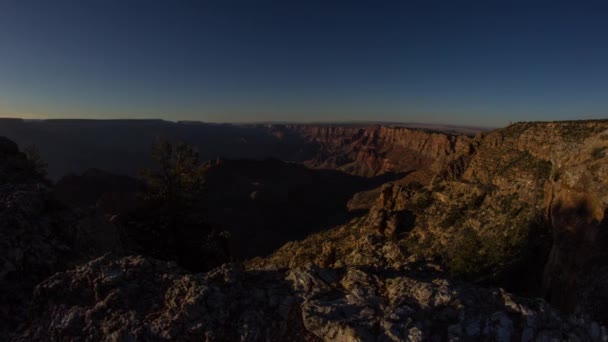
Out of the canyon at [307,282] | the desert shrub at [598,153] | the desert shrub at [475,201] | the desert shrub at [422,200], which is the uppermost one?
the desert shrub at [598,153]

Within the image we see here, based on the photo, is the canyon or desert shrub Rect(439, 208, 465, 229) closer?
the canyon

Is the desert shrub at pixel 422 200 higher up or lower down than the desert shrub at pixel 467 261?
lower down

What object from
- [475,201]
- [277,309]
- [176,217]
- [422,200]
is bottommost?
[422,200]

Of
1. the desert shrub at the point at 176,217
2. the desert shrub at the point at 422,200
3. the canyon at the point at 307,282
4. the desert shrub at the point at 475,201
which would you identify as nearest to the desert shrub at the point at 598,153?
the canyon at the point at 307,282

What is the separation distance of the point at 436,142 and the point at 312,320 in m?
201

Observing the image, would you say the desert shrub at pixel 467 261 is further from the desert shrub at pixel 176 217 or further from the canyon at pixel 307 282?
the desert shrub at pixel 176 217

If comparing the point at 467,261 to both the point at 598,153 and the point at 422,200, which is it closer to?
the point at 598,153

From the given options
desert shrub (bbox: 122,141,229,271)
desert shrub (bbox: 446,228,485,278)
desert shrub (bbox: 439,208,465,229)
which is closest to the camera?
desert shrub (bbox: 446,228,485,278)

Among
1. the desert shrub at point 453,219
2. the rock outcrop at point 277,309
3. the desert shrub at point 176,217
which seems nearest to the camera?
the rock outcrop at point 277,309

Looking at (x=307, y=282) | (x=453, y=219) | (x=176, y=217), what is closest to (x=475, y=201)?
(x=453, y=219)

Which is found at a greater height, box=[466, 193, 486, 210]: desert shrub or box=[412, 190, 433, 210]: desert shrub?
box=[466, 193, 486, 210]: desert shrub

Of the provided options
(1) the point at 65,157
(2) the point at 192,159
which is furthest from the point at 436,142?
(1) the point at 65,157

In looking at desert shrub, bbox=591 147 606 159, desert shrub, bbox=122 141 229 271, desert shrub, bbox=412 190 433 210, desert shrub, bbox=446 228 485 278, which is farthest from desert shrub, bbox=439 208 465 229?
desert shrub, bbox=122 141 229 271

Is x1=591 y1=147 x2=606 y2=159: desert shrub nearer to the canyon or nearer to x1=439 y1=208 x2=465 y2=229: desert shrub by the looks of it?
the canyon
